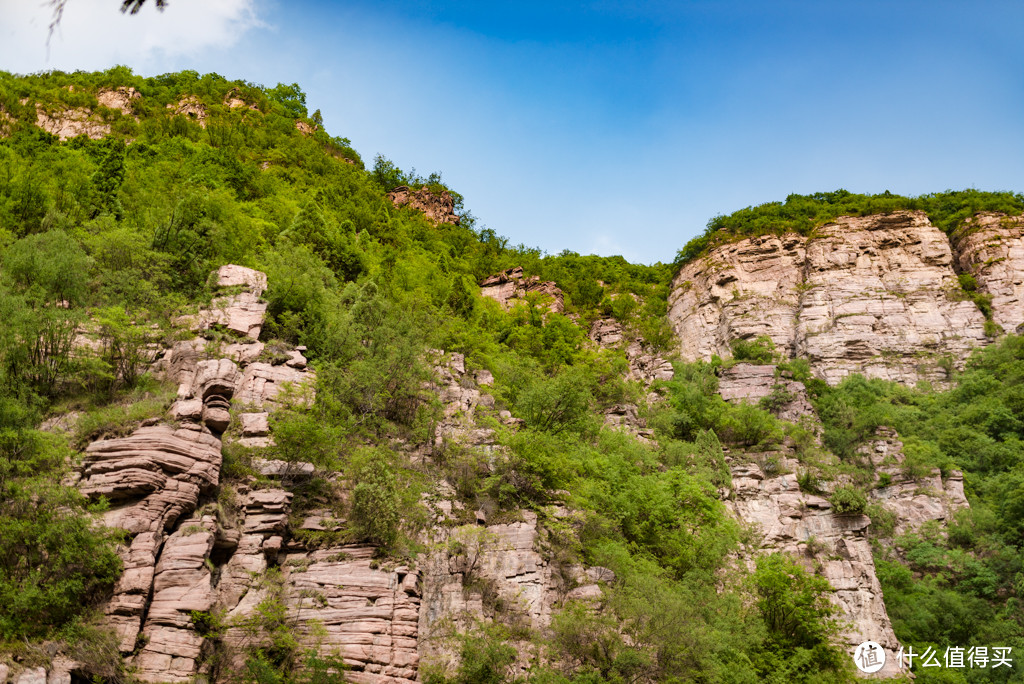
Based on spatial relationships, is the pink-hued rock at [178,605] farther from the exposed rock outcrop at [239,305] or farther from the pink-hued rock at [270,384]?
the exposed rock outcrop at [239,305]

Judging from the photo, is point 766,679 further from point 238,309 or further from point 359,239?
point 359,239

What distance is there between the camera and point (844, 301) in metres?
45.4

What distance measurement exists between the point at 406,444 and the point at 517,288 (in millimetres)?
28121

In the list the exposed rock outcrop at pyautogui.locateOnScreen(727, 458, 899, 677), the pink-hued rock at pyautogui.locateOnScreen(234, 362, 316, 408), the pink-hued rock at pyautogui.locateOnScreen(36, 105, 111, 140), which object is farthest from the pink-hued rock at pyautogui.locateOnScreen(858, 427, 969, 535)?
the pink-hued rock at pyautogui.locateOnScreen(36, 105, 111, 140)

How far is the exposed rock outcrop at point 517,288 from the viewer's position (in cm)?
4925

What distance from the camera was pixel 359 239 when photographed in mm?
41594

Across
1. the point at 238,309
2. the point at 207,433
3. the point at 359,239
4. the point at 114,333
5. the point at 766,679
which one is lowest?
the point at 766,679

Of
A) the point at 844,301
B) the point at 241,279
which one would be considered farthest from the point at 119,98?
the point at 844,301

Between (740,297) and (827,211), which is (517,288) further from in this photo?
(827,211)

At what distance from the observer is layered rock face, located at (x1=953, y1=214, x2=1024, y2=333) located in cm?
4312

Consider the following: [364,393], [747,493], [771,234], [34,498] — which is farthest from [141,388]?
[771,234]

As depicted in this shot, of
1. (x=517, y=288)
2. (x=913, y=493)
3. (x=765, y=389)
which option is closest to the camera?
(x=913, y=493)

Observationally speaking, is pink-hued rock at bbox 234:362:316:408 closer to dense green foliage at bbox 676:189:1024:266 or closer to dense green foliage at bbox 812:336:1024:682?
dense green foliage at bbox 812:336:1024:682

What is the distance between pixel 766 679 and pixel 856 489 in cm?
1338
